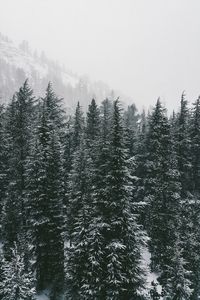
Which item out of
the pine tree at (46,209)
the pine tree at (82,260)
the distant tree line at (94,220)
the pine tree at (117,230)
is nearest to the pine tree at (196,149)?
the distant tree line at (94,220)

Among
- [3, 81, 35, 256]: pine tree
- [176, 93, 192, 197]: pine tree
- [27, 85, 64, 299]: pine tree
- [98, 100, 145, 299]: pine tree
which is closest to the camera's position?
[98, 100, 145, 299]: pine tree

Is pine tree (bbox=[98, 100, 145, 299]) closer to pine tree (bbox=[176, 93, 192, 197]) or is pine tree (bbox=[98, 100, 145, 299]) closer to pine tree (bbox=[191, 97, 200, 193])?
pine tree (bbox=[176, 93, 192, 197])

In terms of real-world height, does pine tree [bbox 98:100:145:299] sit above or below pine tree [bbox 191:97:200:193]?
below

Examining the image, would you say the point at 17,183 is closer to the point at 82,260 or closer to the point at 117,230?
the point at 82,260

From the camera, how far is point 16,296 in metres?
20.1

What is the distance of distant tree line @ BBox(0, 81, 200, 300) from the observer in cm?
2241

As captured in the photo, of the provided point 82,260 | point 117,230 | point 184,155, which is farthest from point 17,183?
point 184,155

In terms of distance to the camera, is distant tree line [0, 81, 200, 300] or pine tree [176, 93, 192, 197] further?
pine tree [176, 93, 192, 197]

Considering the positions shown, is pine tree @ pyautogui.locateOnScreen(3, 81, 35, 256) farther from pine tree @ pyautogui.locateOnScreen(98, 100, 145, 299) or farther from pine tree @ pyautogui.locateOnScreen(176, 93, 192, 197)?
pine tree @ pyautogui.locateOnScreen(176, 93, 192, 197)

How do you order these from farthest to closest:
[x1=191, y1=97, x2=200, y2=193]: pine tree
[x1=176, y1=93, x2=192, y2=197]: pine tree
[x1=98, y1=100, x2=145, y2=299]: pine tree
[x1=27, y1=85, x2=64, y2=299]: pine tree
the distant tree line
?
[x1=191, y1=97, x2=200, y2=193]: pine tree < [x1=176, y1=93, x2=192, y2=197]: pine tree < [x1=27, y1=85, x2=64, y2=299]: pine tree < the distant tree line < [x1=98, y1=100, x2=145, y2=299]: pine tree

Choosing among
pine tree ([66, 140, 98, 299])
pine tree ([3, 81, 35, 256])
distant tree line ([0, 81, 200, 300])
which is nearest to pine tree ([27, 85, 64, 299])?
distant tree line ([0, 81, 200, 300])

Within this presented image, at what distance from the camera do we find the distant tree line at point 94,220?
22406 mm

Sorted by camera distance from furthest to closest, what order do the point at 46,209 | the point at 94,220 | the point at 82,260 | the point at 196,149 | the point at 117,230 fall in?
1. the point at 196,149
2. the point at 46,209
3. the point at 82,260
4. the point at 117,230
5. the point at 94,220

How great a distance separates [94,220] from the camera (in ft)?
74.1
